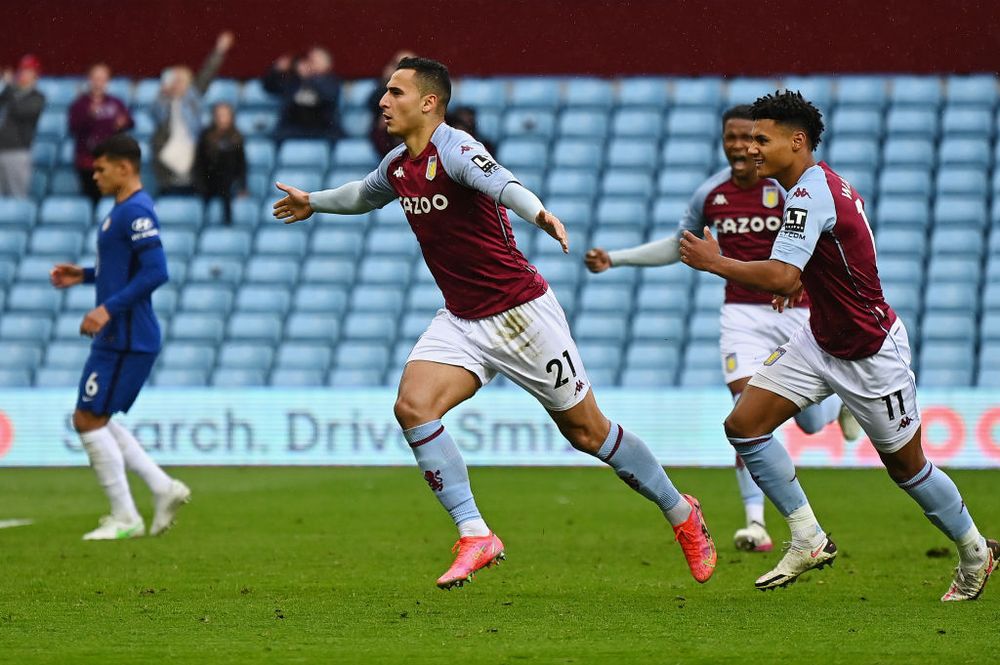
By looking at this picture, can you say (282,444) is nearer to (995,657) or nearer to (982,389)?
(982,389)

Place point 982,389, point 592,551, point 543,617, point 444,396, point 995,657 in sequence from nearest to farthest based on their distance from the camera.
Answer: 1. point 995,657
2. point 543,617
3. point 444,396
4. point 592,551
5. point 982,389

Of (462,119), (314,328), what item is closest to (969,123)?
(462,119)

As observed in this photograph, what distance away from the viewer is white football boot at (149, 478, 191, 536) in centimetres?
942

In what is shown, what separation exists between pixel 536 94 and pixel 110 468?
11181mm

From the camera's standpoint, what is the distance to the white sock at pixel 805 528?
6.62m

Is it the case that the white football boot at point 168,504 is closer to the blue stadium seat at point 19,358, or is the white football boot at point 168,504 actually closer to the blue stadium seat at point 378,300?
the blue stadium seat at point 378,300

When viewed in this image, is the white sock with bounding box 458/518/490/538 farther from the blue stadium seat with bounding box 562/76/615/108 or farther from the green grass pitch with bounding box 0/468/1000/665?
the blue stadium seat with bounding box 562/76/615/108

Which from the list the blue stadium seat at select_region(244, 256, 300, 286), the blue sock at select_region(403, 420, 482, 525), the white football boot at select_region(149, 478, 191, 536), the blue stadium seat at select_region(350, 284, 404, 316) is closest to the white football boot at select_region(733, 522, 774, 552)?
the blue sock at select_region(403, 420, 482, 525)

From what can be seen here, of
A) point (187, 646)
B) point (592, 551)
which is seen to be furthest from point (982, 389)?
point (187, 646)

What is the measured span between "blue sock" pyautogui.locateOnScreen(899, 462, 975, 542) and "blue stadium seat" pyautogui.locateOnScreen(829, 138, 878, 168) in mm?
11816

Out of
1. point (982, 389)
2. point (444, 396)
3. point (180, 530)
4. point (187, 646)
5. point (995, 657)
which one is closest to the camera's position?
point (995, 657)

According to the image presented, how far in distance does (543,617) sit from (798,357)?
164cm

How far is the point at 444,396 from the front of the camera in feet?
21.4

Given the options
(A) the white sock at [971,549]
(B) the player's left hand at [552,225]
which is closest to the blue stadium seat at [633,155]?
(A) the white sock at [971,549]
